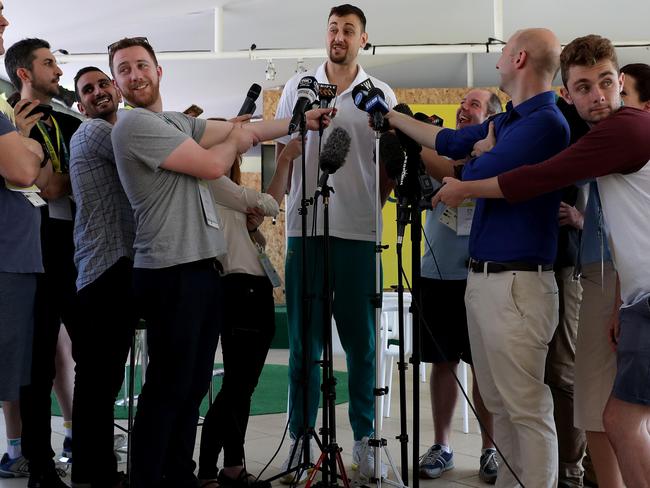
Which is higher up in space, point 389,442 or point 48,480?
point 48,480

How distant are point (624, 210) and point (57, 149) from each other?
216 centimetres

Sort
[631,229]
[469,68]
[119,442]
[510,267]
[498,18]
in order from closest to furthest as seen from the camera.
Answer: [631,229]
[510,267]
[119,442]
[498,18]
[469,68]

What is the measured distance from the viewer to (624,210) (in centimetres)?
212

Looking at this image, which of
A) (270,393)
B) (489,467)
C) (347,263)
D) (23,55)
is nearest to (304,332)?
(347,263)

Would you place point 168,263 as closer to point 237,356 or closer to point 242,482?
point 237,356

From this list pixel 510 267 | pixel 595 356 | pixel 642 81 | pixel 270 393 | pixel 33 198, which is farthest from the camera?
pixel 270 393

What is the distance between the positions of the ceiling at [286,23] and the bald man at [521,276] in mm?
5995

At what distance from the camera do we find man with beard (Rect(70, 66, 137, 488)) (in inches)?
104

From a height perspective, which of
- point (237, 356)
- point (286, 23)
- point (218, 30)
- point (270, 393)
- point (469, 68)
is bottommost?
point (270, 393)

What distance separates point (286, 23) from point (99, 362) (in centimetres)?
723

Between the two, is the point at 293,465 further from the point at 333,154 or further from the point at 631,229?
the point at 631,229

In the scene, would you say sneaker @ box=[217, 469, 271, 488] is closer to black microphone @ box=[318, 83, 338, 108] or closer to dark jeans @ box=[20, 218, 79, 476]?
dark jeans @ box=[20, 218, 79, 476]

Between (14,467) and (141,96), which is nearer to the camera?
(141,96)

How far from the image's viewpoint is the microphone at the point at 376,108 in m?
2.65
